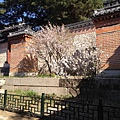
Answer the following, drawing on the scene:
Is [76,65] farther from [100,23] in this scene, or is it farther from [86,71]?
[100,23]

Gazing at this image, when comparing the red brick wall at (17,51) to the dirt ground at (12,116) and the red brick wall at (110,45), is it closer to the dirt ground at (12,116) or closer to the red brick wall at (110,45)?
the red brick wall at (110,45)

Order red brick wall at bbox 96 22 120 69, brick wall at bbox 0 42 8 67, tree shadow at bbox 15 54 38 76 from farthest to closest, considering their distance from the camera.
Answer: brick wall at bbox 0 42 8 67 < tree shadow at bbox 15 54 38 76 < red brick wall at bbox 96 22 120 69

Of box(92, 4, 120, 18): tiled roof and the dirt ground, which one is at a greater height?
box(92, 4, 120, 18): tiled roof

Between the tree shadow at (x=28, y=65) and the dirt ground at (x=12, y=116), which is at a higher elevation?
the tree shadow at (x=28, y=65)

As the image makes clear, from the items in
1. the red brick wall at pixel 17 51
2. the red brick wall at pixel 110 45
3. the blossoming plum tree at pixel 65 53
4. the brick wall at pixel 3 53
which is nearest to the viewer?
the blossoming plum tree at pixel 65 53

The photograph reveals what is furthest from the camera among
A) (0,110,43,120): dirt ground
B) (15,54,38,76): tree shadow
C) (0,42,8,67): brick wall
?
(0,42,8,67): brick wall

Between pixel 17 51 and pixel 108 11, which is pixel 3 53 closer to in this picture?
pixel 17 51

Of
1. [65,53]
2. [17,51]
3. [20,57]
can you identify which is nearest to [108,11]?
[65,53]

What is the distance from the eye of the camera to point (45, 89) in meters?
10.9

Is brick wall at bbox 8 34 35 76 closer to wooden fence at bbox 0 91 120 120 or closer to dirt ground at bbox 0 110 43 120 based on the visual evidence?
wooden fence at bbox 0 91 120 120

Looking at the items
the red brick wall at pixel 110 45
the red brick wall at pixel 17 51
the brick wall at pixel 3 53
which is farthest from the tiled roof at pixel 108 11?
the brick wall at pixel 3 53

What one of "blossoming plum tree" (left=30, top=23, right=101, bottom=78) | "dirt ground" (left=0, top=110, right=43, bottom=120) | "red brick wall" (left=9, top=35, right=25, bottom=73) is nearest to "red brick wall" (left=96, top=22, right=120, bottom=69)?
"blossoming plum tree" (left=30, top=23, right=101, bottom=78)

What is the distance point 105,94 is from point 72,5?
46.0 feet

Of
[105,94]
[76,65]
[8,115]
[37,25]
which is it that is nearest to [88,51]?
[76,65]
